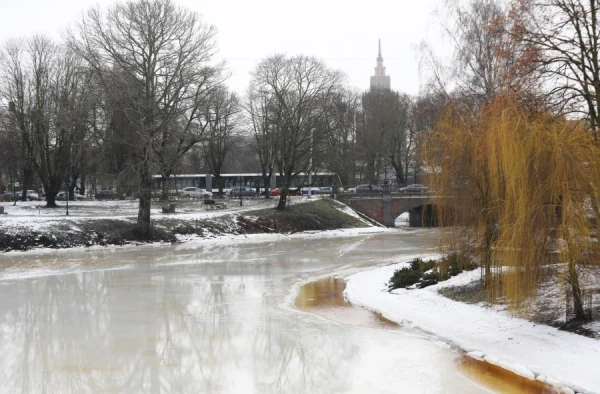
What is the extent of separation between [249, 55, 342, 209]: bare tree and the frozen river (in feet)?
97.6

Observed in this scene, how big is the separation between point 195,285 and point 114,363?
1071 centimetres

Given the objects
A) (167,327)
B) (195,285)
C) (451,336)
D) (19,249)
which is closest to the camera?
(451,336)

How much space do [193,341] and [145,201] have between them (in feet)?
88.0

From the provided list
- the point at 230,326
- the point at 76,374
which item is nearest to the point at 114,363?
the point at 76,374

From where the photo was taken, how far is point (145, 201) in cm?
3838

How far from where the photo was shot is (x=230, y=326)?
14531mm

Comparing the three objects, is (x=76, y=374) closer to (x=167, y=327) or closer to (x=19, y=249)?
(x=167, y=327)

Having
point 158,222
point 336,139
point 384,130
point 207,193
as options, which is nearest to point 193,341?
point 158,222

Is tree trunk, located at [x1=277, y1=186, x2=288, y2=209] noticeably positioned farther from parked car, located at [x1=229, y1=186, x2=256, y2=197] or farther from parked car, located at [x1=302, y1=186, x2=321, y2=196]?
parked car, located at [x1=229, y1=186, x2=256, y2=197]

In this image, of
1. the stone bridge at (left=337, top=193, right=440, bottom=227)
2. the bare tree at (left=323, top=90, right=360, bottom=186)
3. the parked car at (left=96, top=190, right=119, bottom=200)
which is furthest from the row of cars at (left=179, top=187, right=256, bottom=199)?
the stone bridge at (left=337, top=193, right=440, bottom=227)

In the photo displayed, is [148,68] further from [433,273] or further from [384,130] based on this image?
[384,130]

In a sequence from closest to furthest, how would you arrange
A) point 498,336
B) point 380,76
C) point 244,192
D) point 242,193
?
point 498,336 < point 242,193 < point 244,192 < point 380,76

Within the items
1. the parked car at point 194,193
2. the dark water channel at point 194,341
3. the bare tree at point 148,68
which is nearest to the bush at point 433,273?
the dark water channel at point 194,341

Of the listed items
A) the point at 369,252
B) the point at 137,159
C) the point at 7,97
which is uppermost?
the point at 7,97
